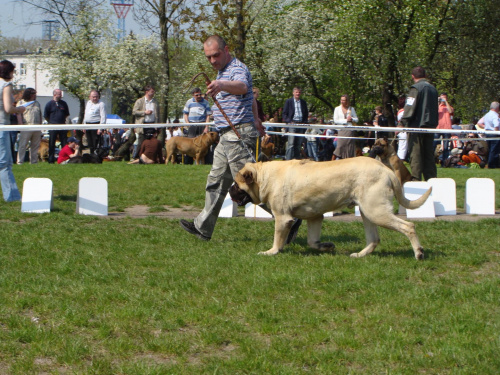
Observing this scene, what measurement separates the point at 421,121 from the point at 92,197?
17.8ft

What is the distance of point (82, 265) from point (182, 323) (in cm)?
195

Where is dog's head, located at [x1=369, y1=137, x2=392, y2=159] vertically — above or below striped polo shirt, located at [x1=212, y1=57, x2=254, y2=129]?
below

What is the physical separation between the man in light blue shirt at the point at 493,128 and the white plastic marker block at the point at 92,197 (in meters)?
13.3

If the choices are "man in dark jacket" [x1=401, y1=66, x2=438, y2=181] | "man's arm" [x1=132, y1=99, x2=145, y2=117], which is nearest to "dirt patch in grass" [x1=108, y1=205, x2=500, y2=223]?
"man in dark jacket" [x1=401, y1=66, x2=438, y2=181]

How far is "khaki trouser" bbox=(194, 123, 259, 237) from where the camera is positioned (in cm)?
689

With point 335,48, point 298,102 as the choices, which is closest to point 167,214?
point 298,102

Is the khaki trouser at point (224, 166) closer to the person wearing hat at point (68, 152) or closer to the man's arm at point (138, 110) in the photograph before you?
the man's arm at point (138, 110)

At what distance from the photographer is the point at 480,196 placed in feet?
33.1

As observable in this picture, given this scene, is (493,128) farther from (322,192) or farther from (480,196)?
(322,192)

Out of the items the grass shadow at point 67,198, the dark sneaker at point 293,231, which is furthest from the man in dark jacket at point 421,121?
the grass shadow at point 67,198

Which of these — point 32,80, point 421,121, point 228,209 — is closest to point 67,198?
point 228,209

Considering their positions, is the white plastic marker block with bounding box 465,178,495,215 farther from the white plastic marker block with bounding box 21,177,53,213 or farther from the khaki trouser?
the white plastic marker block with bounding box 21,177,53,213

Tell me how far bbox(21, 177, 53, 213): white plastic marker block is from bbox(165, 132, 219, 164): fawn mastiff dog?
1067 cm

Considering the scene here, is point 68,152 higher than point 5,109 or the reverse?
the reverse
